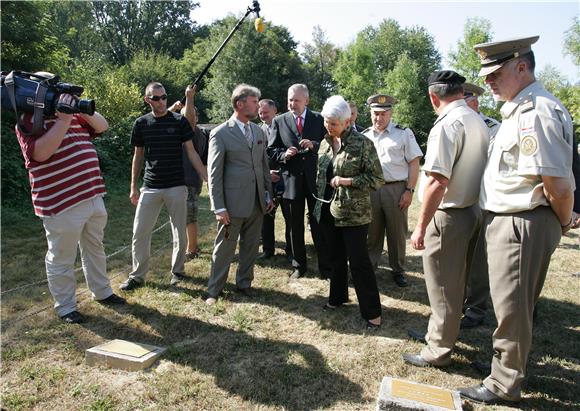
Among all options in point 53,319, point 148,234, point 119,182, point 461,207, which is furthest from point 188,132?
point 119,182

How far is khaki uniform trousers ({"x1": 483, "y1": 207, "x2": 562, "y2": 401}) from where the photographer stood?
8.25ft

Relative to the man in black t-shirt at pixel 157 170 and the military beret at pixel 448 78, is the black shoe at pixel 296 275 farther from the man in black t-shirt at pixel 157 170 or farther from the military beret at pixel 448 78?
the military beret at pixel 448 78

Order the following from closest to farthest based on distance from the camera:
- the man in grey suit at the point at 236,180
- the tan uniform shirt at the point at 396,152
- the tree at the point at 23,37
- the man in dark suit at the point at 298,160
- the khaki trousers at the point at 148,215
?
the man in grey suit at the point at 236,180
the khaki trousers at the point at 148,215
the tan uniform shirt at the point at 396,152
the man in dark suit at the point at 298,160
the tree at the point at 23,37

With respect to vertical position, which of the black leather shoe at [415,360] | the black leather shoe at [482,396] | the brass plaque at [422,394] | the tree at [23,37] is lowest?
the black leather shoe at [415,360]

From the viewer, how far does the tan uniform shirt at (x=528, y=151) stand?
7.72 feet

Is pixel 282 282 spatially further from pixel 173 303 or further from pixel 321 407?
pixel 321 407

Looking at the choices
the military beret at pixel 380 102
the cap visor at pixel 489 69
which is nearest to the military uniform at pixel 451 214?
the cap visor at pixel 489 69

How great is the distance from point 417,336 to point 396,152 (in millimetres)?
2129

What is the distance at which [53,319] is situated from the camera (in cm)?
402

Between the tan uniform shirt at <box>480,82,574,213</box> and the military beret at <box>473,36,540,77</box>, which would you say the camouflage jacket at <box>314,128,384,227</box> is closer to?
the tan uniform shirt at <box>480,82,574,213</box>

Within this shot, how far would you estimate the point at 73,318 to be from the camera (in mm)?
3951

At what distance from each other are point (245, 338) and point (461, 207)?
6.89 feet

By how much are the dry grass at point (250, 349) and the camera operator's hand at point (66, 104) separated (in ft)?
6.32

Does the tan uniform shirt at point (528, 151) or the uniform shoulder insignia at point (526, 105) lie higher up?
the uniform shoulder insignia at point (526, 105)
